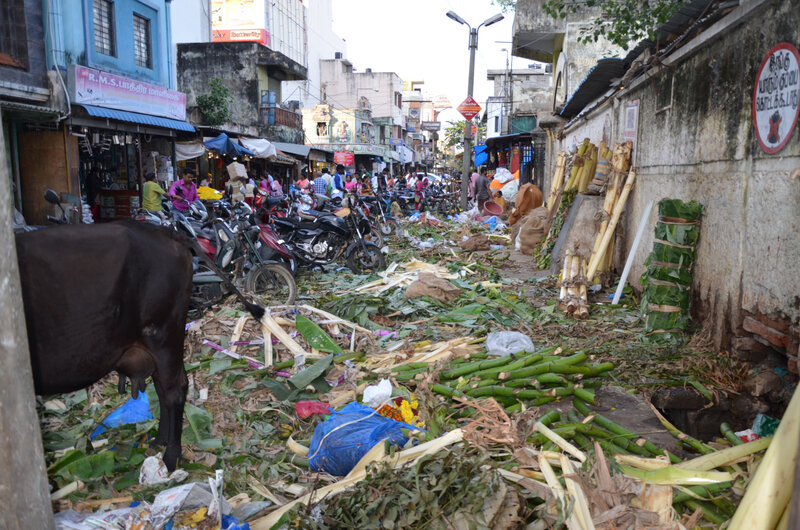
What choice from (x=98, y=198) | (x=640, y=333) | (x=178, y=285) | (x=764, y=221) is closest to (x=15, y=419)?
(x=178, y=285)

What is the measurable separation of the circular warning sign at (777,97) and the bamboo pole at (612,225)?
3.80 m

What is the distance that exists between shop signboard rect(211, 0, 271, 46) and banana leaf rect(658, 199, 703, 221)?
3618 cm

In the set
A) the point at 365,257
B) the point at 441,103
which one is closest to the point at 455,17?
the point at 365,257

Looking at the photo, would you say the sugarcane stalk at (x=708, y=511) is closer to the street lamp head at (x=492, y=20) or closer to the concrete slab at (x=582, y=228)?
the concrete slab at (x=582, y=228)

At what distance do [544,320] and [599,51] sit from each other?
550 inches

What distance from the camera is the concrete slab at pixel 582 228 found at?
10.0 meters

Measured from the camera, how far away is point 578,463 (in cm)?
353

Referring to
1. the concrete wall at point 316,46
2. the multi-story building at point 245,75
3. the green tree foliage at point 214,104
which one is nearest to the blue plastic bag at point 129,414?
the green tree foliage at point 214,104

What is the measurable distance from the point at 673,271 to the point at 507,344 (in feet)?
6.31

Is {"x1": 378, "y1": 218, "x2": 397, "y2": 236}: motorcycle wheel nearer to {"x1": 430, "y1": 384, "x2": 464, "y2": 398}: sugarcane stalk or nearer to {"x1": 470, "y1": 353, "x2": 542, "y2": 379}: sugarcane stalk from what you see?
{"x1": 470, "y1": 353, "x2": 542, "y2": 379}: sugarcane stalk

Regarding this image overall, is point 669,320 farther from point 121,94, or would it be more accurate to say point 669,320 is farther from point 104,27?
point 104,27

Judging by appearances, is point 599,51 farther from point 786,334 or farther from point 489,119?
point 489,119

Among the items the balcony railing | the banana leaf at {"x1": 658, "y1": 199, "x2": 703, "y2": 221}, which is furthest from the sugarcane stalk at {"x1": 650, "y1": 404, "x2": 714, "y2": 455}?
the balcony railing

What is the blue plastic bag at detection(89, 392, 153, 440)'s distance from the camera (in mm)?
4523
